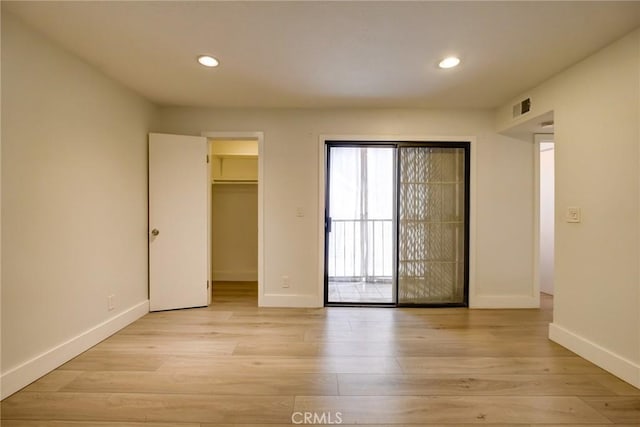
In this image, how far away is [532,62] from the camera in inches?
93.4

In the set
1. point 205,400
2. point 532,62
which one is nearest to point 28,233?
point 205,400

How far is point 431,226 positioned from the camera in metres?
3.58

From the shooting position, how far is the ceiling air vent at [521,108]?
116 inches

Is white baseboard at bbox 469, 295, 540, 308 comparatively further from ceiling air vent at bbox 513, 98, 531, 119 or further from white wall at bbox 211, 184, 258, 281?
white wall at bbox 211, 184, 258, 281

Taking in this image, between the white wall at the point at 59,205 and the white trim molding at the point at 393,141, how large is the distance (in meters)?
1.92

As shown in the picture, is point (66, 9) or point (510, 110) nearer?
point (66, 9)

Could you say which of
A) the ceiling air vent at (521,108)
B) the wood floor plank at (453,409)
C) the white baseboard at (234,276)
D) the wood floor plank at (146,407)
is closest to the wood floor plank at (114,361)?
the wood floor plank at (146,407)

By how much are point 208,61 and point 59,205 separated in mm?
1507

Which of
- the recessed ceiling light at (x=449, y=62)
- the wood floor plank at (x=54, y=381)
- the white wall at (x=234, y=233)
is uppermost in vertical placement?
the recessed ceiling light at (x=449, y=62)

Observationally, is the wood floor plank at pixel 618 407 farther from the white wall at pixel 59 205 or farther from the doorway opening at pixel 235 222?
the doorway opening at pixel 235 222

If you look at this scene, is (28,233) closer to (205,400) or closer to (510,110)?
(205,400)

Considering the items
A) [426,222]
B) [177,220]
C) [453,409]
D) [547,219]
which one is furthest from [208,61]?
[547,219]

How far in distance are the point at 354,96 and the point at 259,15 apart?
1453 millimetres

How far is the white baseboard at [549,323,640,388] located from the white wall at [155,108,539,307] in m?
0.97
